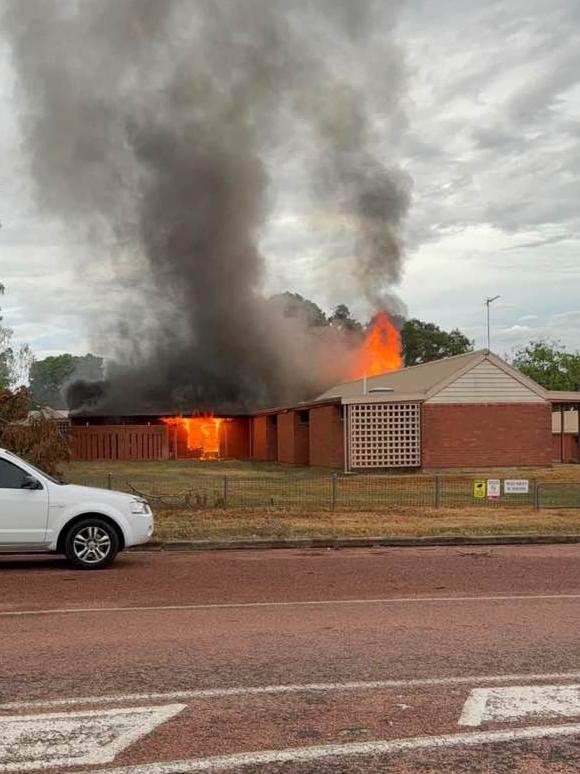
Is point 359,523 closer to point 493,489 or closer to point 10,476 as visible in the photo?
point 493,489

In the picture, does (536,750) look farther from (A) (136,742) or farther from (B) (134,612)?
(B) (134,612)

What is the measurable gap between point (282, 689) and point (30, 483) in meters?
6.40

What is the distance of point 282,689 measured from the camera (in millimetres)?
5355

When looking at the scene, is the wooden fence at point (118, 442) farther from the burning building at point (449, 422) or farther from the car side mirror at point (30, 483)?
the car side mirror at point (30, 483)

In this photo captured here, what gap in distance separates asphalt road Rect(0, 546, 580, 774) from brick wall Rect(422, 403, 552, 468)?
69.0ft

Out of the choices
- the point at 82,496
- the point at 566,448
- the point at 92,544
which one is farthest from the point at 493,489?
the point at 566,448

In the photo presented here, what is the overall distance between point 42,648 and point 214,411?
45.0 m

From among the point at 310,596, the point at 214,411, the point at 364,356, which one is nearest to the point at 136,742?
the point at 310,596

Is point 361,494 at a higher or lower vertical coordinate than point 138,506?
lower

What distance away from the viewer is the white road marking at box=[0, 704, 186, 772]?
4195mm

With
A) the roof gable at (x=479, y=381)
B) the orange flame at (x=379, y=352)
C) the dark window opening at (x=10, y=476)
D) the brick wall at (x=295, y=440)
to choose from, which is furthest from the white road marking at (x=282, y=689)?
the orange flame at (x=379, y=352)

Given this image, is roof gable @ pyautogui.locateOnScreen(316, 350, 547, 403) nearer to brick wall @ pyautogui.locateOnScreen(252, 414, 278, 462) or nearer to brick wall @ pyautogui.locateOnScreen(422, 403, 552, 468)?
brick wall @ pyautogui.locateOnScreen(422, 403, 552, 468)

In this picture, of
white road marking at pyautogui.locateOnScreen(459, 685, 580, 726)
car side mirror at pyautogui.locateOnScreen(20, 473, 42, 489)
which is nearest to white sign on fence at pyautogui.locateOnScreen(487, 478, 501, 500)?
car side mirror at pyautogui.locateOnScreen(20, 473, 42, 489)

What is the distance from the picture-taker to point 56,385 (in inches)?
5571
